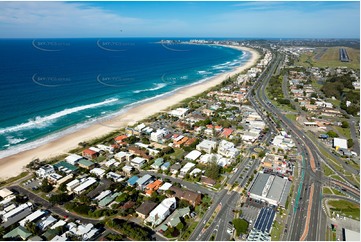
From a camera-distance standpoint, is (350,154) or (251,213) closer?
(251,213)

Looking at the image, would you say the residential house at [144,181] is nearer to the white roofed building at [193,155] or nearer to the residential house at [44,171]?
the white roofed building at [193,155]

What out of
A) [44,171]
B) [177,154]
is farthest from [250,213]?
[44,171]

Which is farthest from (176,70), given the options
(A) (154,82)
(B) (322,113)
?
(B) (322,113)

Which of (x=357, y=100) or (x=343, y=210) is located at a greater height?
(x=357, y=100)

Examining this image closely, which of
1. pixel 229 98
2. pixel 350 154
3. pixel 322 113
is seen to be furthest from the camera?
pixel 229 98

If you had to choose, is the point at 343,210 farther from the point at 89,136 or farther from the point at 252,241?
the point at 89,136

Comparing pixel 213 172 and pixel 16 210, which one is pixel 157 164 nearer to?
pixel 213 172
